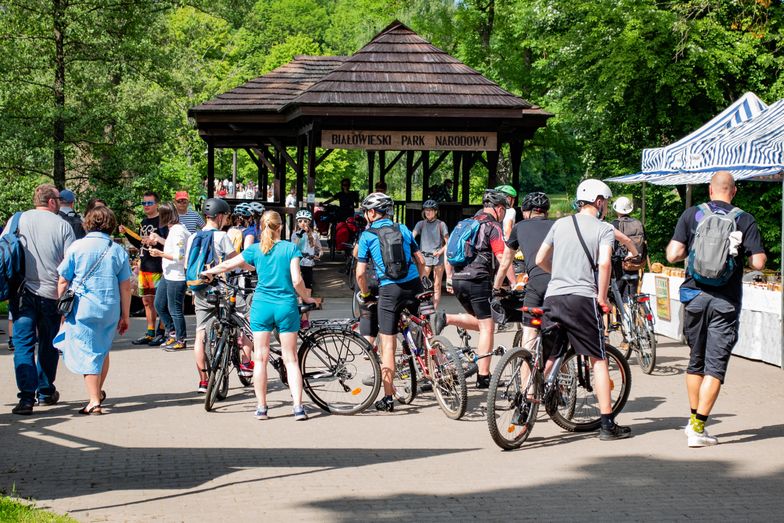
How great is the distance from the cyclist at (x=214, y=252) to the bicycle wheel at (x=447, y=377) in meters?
2.25

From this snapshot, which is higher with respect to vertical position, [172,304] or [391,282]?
[391,282]

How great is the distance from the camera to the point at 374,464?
24.6 feet

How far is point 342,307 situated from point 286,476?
12.0m

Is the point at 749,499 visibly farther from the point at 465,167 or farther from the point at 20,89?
the point at 20,89

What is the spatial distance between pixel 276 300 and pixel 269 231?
23.1 inches

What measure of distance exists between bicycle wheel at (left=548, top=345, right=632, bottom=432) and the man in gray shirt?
454 cm

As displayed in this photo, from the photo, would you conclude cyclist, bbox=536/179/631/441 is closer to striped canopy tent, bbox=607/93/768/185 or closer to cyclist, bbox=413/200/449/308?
striped canopy tent, bbox=607/93/768/185

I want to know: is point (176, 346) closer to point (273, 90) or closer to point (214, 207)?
point (214, 207)

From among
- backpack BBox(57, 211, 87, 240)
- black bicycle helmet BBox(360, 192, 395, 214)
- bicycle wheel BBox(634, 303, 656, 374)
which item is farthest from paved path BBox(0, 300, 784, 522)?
backpack BBox(57, 211, 87, 240)

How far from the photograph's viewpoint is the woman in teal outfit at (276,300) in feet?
30.2

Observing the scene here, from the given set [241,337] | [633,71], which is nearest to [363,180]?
[633,71]

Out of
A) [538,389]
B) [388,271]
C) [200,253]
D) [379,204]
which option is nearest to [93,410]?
[200,253]

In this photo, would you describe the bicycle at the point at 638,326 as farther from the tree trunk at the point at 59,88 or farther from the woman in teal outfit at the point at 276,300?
the tree trunk at the point at 59,88

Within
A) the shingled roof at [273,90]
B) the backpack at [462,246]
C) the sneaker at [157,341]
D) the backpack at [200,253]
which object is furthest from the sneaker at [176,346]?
the shingled roof at [273,90]
